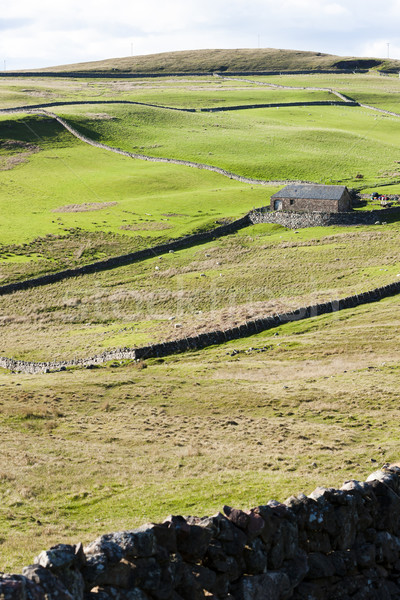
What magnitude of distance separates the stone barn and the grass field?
17.2ft

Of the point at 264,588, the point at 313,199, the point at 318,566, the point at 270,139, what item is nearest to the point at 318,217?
the point at 313,199

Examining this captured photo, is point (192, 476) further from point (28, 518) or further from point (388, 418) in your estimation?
point (388, 418)

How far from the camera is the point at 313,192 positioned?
93562 millimetres

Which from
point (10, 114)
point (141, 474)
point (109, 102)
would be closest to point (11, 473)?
point (141, 474)

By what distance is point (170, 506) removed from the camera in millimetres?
17578

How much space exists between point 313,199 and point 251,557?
85.9 m

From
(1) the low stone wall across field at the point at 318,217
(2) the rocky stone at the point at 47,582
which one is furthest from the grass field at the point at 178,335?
(2) the rocky stone at the point at 47,582

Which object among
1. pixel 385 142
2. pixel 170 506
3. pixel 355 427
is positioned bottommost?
pixel 355 427

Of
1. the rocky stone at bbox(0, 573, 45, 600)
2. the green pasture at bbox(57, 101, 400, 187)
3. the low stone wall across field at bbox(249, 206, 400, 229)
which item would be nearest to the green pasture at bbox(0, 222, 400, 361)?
the low stone wall across field at bbox(249, 206, 400, 229)

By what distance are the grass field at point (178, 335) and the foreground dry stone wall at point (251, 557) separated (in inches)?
206

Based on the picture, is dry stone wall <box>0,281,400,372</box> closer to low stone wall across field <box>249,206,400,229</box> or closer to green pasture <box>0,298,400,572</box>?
green pasture <box>0,298,400,572</box>

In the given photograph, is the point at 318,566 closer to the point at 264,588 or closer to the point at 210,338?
the point at 264,588

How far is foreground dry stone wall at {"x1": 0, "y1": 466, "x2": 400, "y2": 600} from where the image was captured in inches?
295

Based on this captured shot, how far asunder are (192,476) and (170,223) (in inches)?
2928
